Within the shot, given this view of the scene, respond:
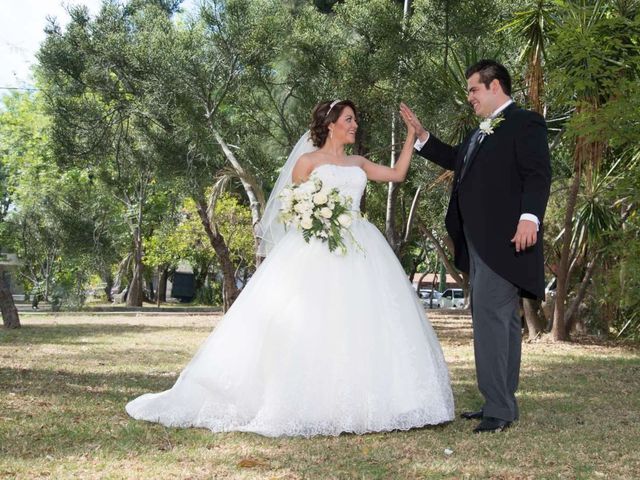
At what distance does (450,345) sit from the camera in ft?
45.1

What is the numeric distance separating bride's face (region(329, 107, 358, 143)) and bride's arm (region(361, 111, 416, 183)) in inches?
8.4

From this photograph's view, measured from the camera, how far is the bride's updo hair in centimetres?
606

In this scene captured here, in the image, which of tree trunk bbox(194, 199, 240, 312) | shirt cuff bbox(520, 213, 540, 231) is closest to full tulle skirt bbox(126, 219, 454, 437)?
shirt cuff bbox(520, 213, 540, 231)

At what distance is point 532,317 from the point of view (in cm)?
1492

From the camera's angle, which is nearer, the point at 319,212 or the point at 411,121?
the point at 319,212

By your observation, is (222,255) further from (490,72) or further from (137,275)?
(490,72)

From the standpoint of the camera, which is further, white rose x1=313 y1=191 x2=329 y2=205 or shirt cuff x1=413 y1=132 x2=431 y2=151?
shirt cuff x1=413 y1=132 x2=431 y2=151

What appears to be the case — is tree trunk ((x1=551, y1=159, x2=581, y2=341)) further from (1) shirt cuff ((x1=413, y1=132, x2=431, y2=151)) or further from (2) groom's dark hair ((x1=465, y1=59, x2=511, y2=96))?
(2) groom's dark hair ((x1=465, y1=59, x2=511, y2=96))

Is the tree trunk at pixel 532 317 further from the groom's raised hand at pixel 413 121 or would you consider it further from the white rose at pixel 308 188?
the white rose at pixel 308 188

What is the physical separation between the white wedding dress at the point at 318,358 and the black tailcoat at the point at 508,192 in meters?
0.67

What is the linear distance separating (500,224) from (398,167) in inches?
41.2

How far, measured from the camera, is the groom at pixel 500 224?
5188 millimetres

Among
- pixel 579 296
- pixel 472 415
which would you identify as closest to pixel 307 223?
→ pixel 472 415

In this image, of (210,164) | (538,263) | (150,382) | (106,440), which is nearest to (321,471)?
(106,440)
